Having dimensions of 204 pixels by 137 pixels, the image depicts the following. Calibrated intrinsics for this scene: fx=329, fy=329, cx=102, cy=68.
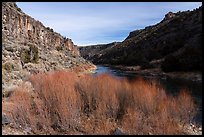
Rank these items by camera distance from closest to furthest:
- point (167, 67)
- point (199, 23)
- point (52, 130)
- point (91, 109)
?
point (52, 130), point (91, 109), point (167, 67), point (199, 23)

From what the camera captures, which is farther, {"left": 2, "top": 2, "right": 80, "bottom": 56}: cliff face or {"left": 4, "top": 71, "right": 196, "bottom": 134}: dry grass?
{"left": 2, "top": 2, "right": 80, "bottom": 56}: cliff face

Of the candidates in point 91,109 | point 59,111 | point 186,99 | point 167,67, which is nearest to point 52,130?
point 59,111

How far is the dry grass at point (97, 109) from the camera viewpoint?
1214 centimetres

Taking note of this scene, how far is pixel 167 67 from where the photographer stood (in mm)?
45062

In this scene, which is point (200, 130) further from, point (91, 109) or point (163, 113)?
point (91, 109)

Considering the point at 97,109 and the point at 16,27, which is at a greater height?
the point at 16,27

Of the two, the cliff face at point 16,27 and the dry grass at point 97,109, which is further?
the cliff face at point 16,27

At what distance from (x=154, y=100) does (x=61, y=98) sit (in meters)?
3.99

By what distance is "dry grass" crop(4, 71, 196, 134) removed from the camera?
39.8 feet

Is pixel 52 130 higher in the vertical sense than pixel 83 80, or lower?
lower

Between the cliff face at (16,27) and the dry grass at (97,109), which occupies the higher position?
the cliff face at (16,27)

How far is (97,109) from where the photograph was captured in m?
13.2

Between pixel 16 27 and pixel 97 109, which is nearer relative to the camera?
pixel 97 109

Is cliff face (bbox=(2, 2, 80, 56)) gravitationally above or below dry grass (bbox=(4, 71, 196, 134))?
above
